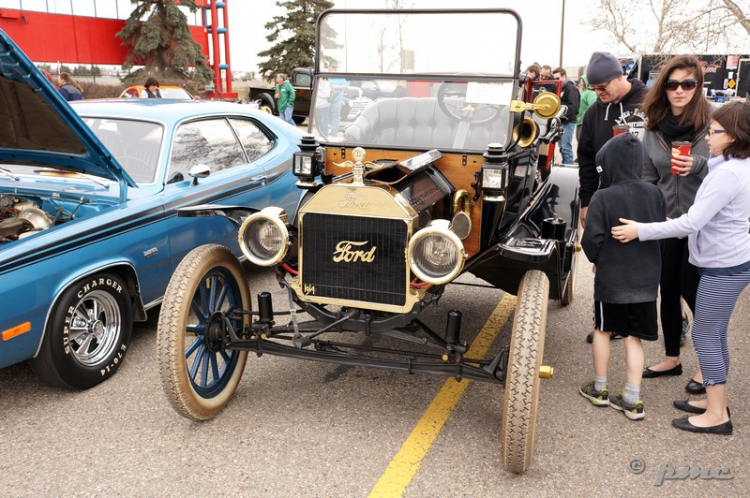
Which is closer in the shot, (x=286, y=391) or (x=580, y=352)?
(x=286, y=391)

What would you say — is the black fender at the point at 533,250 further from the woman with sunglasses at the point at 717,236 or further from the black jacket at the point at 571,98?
the black jacket at the point at 571,98

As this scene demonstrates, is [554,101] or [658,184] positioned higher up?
[554,101]

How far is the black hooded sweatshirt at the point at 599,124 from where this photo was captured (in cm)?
440

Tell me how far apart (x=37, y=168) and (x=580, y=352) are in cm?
411

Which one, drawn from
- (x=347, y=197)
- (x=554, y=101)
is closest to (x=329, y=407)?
(x=347, y=197)

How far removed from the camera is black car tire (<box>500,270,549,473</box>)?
9.50 feet

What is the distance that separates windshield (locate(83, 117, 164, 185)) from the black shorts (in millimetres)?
3251

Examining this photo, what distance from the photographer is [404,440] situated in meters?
3.37

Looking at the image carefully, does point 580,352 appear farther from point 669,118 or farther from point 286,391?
point 286,391

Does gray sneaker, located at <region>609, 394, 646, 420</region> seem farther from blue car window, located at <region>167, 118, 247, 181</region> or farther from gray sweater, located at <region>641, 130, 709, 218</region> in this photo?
blue car window, located at <region>167, 118, 247, 181</region>

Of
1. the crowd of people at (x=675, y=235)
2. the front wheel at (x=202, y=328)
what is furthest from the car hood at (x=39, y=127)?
the crowd of people at (x=675, y=235)

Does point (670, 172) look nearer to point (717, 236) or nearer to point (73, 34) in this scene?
point (717, 236)

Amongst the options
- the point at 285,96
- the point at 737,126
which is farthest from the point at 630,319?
the point at 285,96

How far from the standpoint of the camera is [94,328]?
3.93 meters
